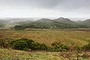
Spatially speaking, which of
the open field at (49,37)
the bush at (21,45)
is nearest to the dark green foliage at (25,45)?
the bush at (21,45)

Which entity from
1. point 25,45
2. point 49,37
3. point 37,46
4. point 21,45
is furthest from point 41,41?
point 21,45

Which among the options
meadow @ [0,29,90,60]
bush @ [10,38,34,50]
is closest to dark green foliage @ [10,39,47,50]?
bush @ [10,38,34,50]

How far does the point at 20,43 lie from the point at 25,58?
1798 cm

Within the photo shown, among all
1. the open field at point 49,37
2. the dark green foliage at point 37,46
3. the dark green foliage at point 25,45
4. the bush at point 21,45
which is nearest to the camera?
the bush at point 21,45

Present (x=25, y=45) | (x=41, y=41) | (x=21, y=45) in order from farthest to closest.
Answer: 1. (x=41, y=41)
2. (x=25, y=45)
3. (x=21, y=45)

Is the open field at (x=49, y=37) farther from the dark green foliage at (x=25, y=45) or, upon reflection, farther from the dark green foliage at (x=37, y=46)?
the dark green foliage at (x=25, y=45)

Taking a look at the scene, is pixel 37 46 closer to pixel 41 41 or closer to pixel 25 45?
pixel 25 45

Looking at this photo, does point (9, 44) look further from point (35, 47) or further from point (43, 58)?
point (43, 58)

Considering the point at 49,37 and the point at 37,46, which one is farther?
the point at 49,37

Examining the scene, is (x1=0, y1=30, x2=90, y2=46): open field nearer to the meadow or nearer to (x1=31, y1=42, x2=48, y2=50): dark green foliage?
the meadow

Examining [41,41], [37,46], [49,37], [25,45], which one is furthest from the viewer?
[49,37]

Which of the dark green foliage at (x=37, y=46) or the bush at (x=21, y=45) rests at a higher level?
the bush at (x=21, y=45)

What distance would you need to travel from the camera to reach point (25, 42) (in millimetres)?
51125

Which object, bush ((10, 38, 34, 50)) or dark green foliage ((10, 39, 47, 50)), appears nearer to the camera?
bush ((10, 38, 34, 50))
